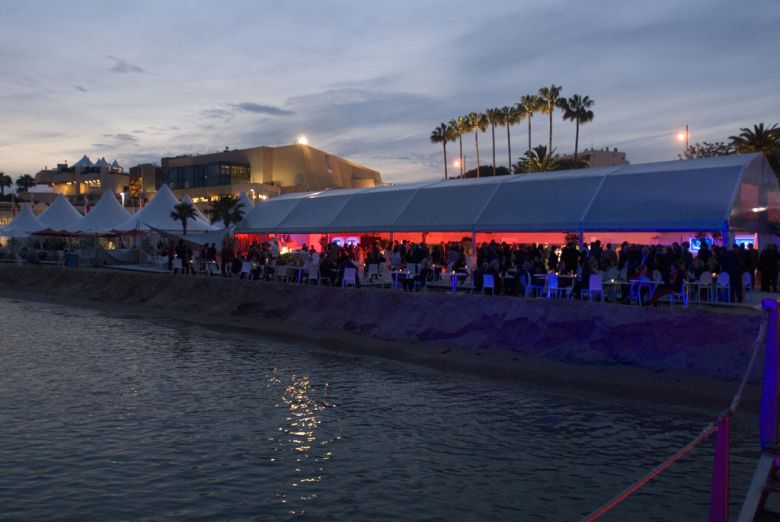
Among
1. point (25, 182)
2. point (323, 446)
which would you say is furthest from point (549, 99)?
point (25, 182)

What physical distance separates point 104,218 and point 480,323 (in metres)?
32.5

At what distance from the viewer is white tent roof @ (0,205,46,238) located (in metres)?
45.9

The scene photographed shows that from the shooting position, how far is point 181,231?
36656 mm

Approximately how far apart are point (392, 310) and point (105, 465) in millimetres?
11541

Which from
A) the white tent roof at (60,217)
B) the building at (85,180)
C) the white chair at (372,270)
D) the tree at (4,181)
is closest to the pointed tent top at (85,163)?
the building at (85,180)

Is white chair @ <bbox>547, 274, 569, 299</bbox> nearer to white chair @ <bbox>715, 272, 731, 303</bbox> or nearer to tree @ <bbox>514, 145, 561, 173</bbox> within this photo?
white chair @ <bbox>715, 272, 731, 303</bbox>

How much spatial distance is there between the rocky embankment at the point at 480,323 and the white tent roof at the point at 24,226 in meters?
23.6

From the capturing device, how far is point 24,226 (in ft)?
153

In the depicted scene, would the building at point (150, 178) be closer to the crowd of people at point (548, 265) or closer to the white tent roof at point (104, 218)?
the white tent roof at point (104, 218)

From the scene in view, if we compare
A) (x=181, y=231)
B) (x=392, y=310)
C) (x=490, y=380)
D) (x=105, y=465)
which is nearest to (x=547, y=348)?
(x=490, y=380)

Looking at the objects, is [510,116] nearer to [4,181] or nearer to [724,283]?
[724,283]

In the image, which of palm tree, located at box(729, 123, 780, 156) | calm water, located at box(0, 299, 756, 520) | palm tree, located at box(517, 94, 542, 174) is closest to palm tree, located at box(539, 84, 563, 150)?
palm tree, located at box(517, 94, 542, 174)

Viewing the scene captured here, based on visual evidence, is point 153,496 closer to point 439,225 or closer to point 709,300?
point 709,300

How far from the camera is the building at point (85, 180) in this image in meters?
97.6
